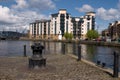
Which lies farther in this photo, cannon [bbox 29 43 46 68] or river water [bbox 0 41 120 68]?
river water [bbox 0 41 120 68]

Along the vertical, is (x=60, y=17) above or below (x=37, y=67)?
above

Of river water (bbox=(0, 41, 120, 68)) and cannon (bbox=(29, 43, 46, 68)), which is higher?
cannon (bbox=(29, 43, 46, 68))

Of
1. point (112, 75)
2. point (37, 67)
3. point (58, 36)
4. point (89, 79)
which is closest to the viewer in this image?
point (89, 79)

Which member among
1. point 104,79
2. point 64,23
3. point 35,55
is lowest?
point 104,79

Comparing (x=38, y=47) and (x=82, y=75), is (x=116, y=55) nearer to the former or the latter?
(x=82, y=75)

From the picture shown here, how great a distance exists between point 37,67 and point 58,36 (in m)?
181

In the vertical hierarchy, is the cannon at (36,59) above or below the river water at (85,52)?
above

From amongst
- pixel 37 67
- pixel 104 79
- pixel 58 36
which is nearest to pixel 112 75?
pixel 104 79

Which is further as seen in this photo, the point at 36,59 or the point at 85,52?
the point at 85,52

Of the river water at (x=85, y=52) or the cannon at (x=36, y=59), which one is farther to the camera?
the river water at (x=85, y=52)

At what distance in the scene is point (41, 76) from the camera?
13.4 metres

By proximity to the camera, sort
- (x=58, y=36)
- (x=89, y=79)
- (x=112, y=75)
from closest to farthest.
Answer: (x=89, y=79), (x=112, y=75), (x=58, y=36)

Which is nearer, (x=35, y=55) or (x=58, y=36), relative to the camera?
(x=35, y=55)

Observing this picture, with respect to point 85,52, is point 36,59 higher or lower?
higher
